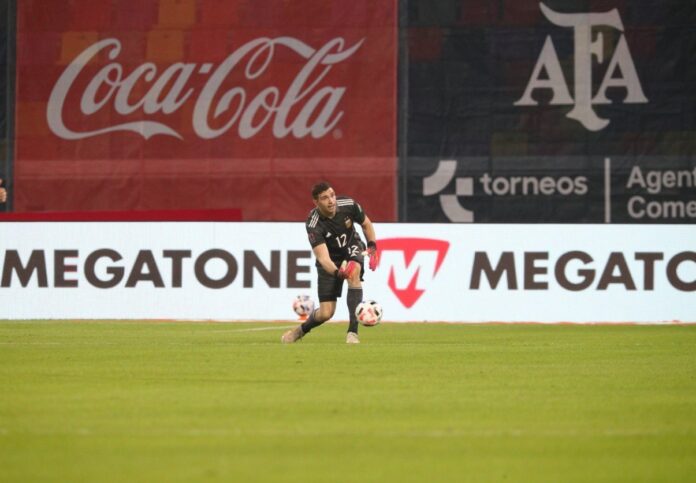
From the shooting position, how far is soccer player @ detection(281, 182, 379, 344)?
1463 centimetres

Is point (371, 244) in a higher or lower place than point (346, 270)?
higher

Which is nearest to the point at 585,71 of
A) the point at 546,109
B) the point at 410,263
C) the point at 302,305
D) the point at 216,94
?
the point at 546,109

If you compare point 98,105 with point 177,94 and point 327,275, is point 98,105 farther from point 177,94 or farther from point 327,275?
point 327,275

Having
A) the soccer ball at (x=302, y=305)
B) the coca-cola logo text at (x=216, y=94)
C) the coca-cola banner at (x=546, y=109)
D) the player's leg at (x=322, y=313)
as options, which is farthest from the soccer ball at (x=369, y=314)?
the coca-cola logo text at (x=216, y=94)

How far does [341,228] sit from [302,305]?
16.5 ft

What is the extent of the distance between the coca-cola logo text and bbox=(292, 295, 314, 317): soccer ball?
18.5 feet

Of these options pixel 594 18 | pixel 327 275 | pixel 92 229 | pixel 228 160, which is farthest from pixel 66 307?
pixel 594 18

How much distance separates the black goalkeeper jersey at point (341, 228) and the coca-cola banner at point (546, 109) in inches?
351

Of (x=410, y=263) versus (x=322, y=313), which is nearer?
(x=322, y=313)

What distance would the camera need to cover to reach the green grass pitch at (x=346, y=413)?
21.1 feet

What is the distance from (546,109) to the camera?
24266 mm

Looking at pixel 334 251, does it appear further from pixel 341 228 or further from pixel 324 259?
pixel 324 259

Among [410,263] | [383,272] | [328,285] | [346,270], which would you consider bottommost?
[383,272]

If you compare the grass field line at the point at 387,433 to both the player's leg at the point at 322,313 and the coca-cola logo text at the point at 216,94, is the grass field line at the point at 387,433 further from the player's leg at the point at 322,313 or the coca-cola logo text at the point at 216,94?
the coca-cola logo text at the point at 216,94
